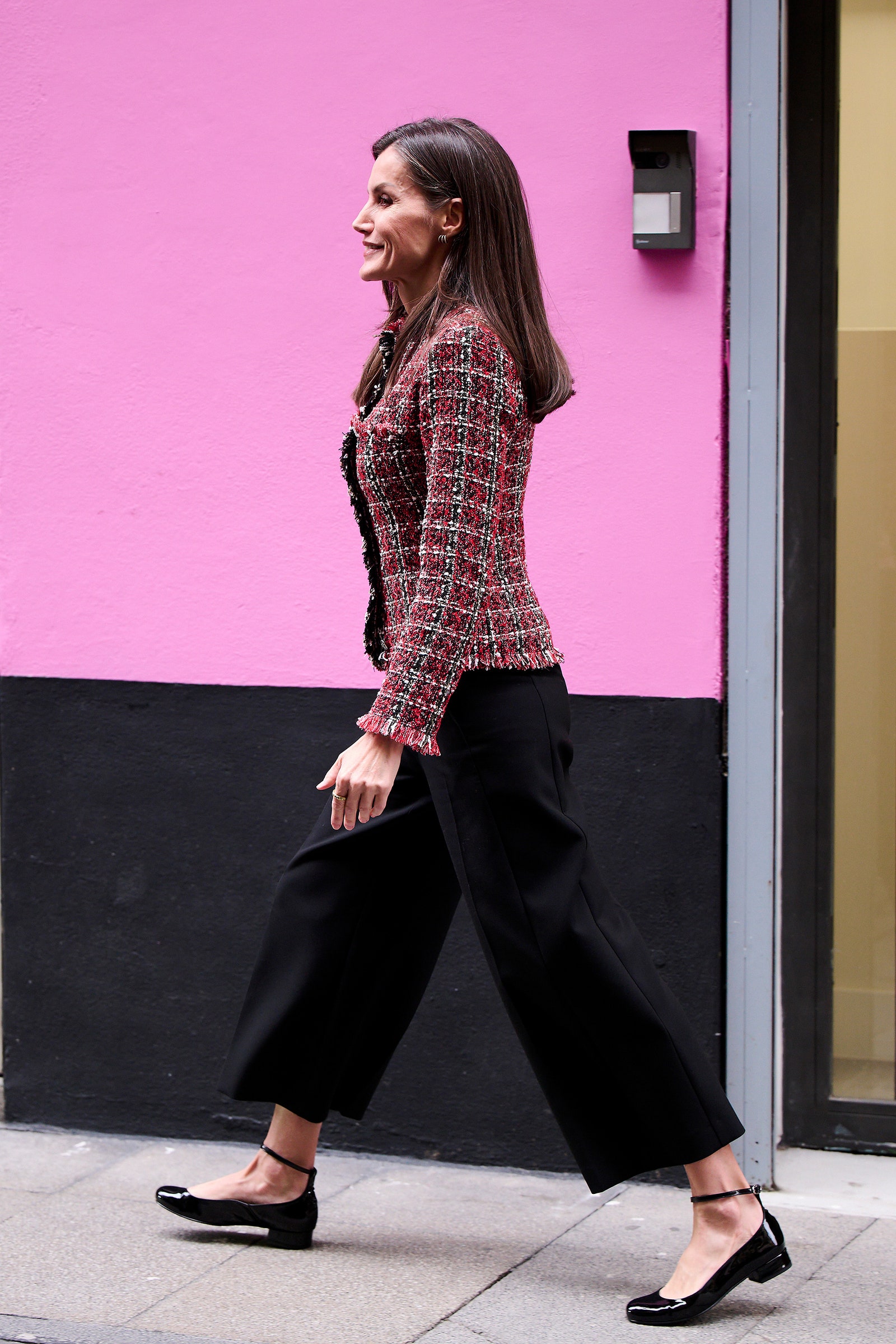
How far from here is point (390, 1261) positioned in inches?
121

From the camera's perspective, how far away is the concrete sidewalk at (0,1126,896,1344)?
109 inches

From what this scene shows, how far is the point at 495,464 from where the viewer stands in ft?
8.68

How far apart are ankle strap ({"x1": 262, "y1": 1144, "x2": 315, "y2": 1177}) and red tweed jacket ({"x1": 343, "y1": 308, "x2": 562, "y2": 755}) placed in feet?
3.33

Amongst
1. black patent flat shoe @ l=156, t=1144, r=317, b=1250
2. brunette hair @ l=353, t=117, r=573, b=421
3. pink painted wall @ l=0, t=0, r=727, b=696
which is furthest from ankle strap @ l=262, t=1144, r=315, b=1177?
brunette hair @ l=353, t=117, r=573, b=421

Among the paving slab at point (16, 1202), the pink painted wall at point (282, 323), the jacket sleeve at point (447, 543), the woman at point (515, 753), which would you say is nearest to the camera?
the jacket sleeve at point (447, 543)

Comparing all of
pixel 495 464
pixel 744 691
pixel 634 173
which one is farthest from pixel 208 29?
pixel 744 691

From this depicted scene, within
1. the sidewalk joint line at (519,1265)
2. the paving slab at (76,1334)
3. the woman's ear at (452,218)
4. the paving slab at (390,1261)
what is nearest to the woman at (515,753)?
the woman's ear at (452,218)

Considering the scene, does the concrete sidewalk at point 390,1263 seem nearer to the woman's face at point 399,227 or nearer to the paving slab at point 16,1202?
the paving slab at point 16,1202

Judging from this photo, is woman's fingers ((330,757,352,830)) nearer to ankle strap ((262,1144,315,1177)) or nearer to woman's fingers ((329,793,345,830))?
woman's fingers ((329,793,345,830))

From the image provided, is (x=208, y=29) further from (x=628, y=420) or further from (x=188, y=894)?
(x=188, y=894)

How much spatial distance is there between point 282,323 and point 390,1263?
211 cm

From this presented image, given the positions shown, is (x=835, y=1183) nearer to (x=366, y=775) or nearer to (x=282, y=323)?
(x=366, y=775)

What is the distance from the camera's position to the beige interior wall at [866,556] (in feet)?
11.6

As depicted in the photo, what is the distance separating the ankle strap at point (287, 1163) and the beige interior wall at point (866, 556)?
1318mm
